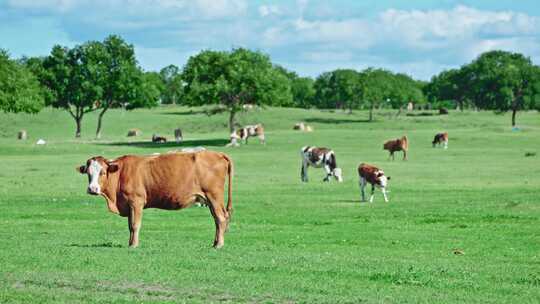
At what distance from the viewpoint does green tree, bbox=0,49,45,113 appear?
69.3 meters

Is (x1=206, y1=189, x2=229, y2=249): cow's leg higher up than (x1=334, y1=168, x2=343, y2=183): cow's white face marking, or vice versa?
(x1=206, y1=189, x2=229, y2=249): cow's leg

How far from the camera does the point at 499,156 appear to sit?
219 ft

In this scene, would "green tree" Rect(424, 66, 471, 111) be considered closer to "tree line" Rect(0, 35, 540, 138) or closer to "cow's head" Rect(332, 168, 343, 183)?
"tree line" Rect(0, 35, 540, 138)

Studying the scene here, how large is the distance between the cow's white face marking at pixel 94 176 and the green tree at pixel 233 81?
66276 millimetres

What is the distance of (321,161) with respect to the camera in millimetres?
46312

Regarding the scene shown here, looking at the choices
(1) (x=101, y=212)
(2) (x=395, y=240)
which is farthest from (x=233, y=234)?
(1) (x=101, y=212)

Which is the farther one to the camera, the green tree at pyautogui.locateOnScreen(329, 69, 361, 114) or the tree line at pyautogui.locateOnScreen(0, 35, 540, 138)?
the green tree at pyautogui.locateOnScreen(329, 69, 361, 114)

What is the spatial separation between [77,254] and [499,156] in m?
53.9

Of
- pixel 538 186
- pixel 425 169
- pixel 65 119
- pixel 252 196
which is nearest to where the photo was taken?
pixel 252 196

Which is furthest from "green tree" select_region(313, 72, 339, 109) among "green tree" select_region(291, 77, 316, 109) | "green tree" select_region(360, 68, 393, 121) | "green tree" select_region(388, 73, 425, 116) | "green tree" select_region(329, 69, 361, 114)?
"green tree" select_region(360, 68, 393, 121)

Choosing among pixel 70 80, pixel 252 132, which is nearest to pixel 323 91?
pixel 70 80

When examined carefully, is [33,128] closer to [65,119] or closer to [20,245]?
[65,119]

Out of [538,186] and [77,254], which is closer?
[77,254]

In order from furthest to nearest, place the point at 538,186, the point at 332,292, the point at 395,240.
A: the point at 538,186, the point at 395,240, the point at 332,292
